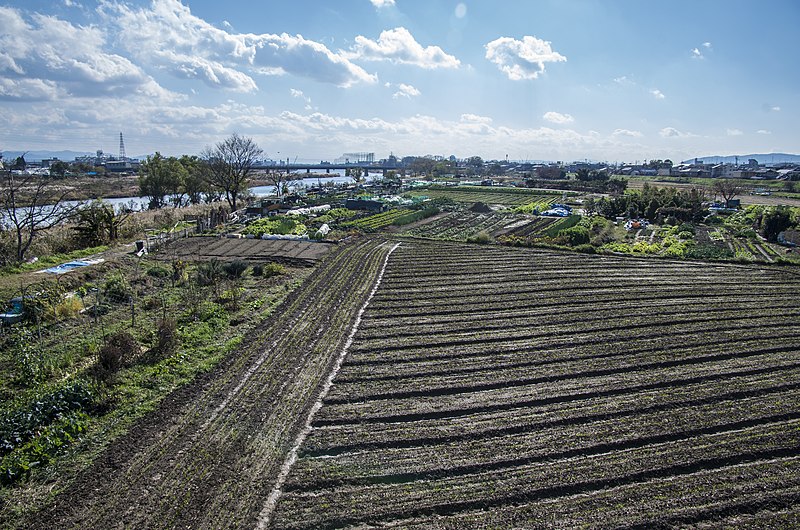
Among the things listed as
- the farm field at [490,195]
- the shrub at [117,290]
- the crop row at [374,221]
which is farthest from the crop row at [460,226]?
the shrub at [117,290]

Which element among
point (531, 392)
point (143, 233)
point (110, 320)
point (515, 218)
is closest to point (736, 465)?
point (531, 392)

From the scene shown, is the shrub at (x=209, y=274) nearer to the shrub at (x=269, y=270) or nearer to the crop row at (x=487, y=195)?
the shrub at (x=269, y=270)

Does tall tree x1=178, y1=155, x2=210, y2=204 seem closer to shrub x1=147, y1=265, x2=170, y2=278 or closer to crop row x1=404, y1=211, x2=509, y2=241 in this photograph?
crop row x1=404, y1=211, x2=509, y2=241

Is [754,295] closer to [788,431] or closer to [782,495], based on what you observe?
[788,431]

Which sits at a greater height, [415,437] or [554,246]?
[554,246]

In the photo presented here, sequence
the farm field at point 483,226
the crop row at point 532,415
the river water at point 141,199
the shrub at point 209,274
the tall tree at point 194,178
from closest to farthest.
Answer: the crop row at point 532,415 → the shrub at point 209,274 → the farm field at point 483,226 → the river water at point 141,199 → the tall tree at point 194,178

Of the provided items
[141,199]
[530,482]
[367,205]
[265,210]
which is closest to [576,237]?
[367,205]

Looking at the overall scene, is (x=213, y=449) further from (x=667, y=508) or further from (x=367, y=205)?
(x=367, y=205)
